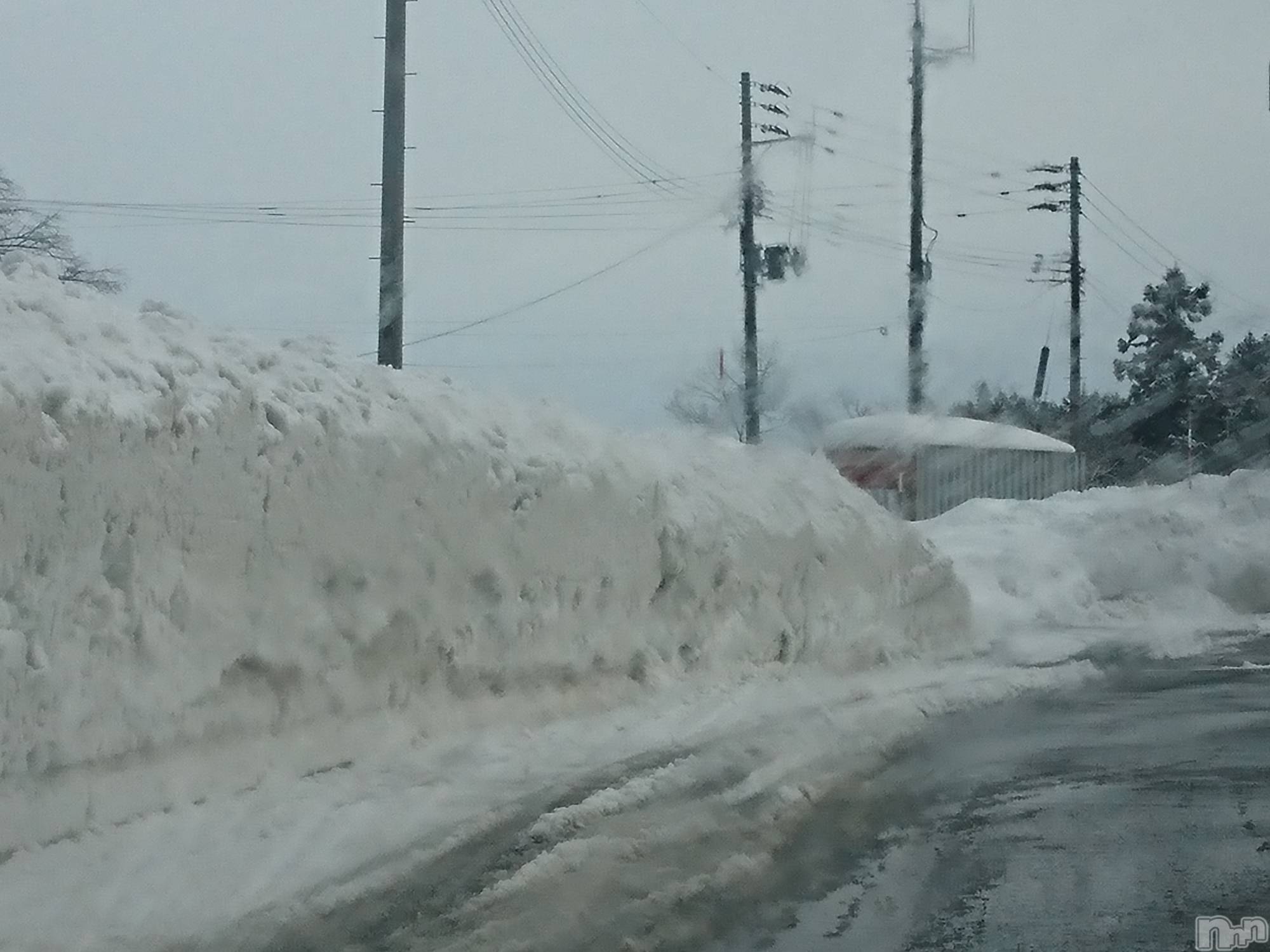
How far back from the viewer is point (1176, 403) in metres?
50.9

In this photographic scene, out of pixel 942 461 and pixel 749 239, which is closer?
pixel 749 239

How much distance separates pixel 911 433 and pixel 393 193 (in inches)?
703

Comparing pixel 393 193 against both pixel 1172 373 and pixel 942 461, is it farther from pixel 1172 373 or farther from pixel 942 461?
pixel 1172 373

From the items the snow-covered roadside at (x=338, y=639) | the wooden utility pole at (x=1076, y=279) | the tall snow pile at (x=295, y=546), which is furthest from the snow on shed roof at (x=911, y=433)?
the tall snow pile at (x=295, y=546)

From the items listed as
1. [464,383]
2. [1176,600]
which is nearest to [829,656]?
[464,383]

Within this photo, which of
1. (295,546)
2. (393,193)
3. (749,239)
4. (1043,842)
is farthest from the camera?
(749,239)

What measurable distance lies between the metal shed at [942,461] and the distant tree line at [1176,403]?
9.31 meters

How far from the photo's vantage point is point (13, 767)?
5.93m

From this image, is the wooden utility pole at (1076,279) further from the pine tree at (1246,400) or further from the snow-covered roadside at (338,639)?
the snow-covered roadside at (338,639)

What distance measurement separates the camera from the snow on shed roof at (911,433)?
105 ft

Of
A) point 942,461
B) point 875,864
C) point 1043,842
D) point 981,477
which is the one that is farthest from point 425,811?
Answer: point 981,477

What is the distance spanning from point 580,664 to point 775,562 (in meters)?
3.09

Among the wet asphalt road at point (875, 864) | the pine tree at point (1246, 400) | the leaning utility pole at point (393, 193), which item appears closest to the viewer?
the wet asphalt road at point (875, 864)

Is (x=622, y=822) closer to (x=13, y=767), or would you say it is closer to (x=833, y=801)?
(x=833, y=801)
